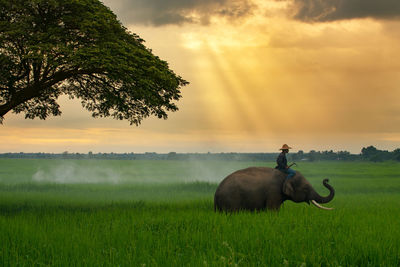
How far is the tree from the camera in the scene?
16188mm

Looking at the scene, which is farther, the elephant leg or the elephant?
the elephant leg

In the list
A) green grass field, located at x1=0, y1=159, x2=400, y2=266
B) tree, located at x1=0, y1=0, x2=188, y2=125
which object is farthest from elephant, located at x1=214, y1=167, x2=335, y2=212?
tree, located at x1=0, y1=0, x2=188, y2=125

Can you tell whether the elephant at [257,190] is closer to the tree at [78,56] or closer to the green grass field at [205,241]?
the green grass field at [205,241]

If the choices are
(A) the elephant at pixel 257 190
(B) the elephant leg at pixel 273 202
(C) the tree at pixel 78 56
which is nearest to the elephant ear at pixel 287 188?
(A) the elephant at pixel 257 190

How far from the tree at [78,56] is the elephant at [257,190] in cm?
578

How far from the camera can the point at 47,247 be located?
910 centimetres

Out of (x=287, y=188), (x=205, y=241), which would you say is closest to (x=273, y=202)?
(x=287, y=188)

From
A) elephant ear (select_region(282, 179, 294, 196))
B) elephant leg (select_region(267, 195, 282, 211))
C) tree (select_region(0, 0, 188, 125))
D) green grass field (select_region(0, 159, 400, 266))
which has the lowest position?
green grass field (select_region(0, 159, 400, 266))

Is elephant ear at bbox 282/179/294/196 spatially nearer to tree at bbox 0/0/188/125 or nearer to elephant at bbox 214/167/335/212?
elephant at bbox 214/167/335/212

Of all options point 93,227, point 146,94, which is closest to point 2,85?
point 146,94

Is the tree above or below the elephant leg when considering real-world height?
above

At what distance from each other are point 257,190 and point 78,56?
28.1 feet

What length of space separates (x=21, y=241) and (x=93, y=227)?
6.16 ft

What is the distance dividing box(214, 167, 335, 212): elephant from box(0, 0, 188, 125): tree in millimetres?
5775
